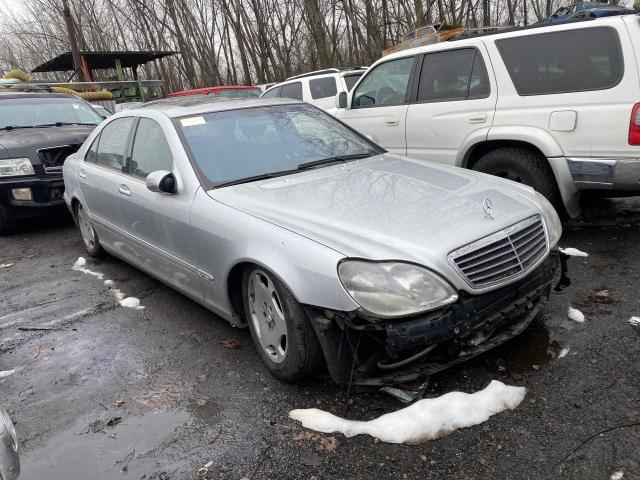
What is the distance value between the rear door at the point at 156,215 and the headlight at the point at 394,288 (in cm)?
137

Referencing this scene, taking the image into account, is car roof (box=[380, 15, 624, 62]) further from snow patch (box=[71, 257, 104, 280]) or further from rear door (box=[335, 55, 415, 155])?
snow patch (box=[71, 257, 104, 280])

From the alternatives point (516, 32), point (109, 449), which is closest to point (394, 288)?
point (109, 449)

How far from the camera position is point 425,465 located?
7.31 ft

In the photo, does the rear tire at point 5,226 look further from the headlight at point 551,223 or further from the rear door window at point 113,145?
the headlight at point 551,223

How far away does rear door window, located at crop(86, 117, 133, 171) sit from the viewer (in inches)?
171

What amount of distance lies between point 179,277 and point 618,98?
3.59 m

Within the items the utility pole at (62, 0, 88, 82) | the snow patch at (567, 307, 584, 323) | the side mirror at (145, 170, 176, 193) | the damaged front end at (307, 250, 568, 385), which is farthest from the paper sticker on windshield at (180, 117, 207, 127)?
the utility pole at (62, 0, 88, 82)

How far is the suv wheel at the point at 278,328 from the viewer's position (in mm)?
2652

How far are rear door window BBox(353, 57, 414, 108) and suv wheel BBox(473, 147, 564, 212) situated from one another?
128 centimetres

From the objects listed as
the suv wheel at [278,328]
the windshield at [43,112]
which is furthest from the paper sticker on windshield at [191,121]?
the windshield at [43,112]

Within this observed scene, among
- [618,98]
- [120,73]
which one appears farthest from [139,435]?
[120,73]

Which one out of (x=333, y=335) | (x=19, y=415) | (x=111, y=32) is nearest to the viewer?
(x=333, y=335)

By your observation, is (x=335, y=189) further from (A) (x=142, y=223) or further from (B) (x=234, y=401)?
(A) (x=142, y=223)

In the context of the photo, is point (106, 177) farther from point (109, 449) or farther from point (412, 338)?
point (412, 338)
